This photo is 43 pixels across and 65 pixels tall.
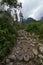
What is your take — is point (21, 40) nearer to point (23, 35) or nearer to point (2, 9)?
point (23, 35)

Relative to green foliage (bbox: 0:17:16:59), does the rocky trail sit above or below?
below

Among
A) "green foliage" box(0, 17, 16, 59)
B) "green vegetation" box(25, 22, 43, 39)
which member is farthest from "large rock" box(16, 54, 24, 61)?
"green vegetation" box(25, 22, 43, 39)

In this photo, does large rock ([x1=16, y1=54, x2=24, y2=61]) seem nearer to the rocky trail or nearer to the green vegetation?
the rocky trail

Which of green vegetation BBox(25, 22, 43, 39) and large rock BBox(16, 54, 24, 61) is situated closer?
large rock BBox(16, 54, 24, 61)

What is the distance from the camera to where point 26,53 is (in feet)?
23.3

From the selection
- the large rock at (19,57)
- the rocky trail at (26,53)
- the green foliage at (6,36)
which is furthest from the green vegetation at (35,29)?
the large rock at (19,57)

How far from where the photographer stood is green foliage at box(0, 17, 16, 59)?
6.95 metres

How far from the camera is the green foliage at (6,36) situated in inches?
274

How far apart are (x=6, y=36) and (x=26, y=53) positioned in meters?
0.88

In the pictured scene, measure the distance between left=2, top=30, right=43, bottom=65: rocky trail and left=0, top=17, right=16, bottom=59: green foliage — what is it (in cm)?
20

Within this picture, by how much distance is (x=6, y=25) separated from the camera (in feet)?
25.8

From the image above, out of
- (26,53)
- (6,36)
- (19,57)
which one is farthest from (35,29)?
(19,57)

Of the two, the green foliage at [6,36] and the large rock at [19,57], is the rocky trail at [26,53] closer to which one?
the large rock at [19,57]

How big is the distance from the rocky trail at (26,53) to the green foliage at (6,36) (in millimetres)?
201
